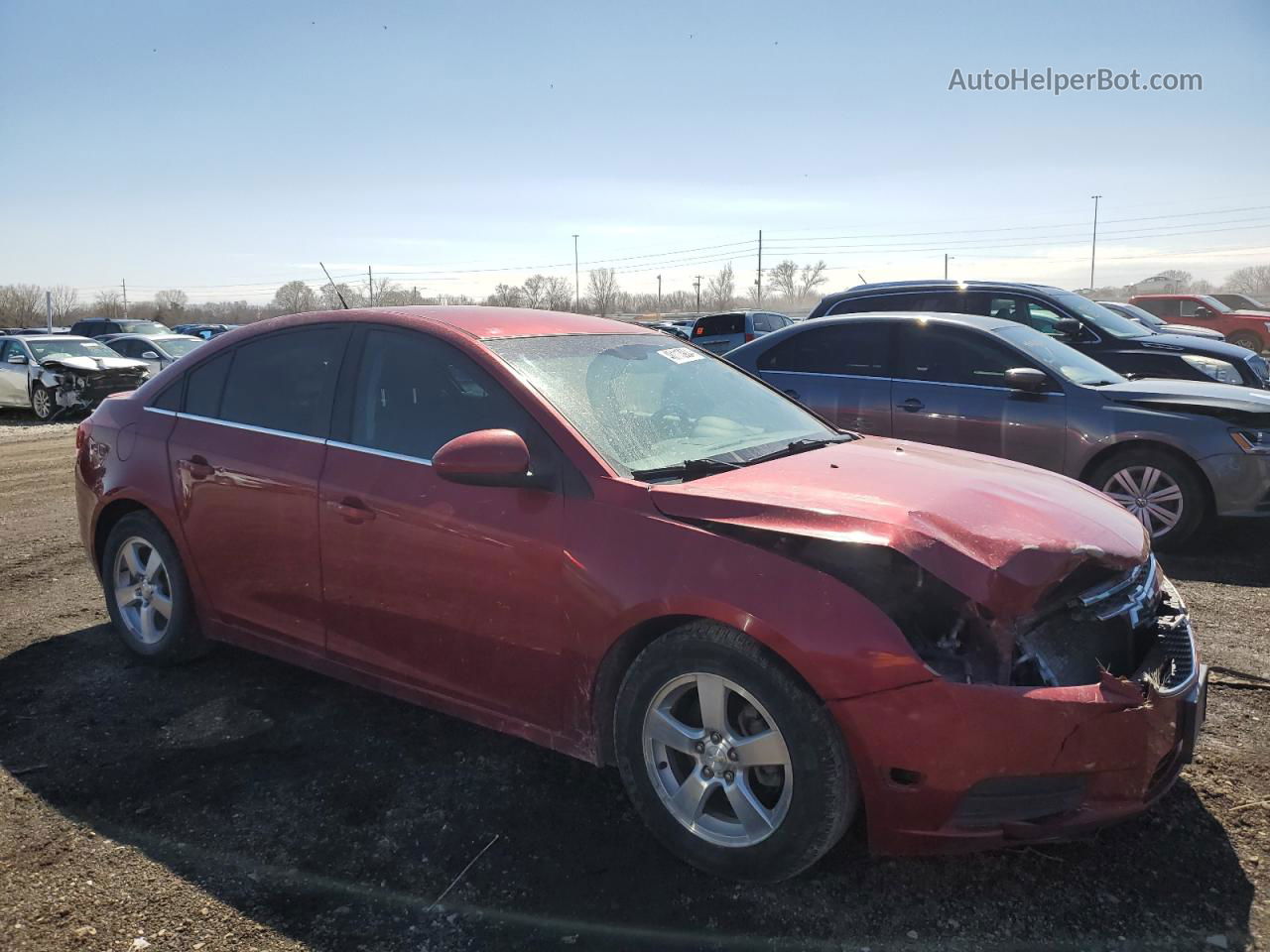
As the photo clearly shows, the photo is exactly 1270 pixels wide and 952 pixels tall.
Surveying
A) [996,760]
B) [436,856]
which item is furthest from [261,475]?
[996,760]

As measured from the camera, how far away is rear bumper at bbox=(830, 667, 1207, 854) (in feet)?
7.68

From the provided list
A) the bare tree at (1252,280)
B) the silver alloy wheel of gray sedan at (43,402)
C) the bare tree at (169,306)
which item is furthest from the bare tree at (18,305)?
the bare tree at (1252,280)

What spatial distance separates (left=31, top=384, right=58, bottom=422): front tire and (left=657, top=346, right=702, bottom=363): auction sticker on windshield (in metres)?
15.8

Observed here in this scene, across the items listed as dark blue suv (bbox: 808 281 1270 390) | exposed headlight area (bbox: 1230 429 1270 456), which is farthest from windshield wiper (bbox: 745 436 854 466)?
dark blue suv (bbox: 808 281 1270 390)

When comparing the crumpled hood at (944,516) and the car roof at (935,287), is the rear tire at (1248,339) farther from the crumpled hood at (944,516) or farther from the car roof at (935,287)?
the crumpled hood at (944,516)

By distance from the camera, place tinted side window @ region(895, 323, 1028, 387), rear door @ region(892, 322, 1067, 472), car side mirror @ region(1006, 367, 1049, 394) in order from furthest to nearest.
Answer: tinted side window @ region(895, 323, 1028, 387) → rear door @ region(892, 322, 1067, 472) → car side mirror @ region(1006, 367, 1049, 394)

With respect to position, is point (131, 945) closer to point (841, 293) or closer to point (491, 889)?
point (491, 889)

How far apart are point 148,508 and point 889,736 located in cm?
354

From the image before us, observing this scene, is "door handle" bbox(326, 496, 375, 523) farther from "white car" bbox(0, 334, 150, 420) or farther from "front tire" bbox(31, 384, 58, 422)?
"front tire" bbox(31, 384, 58, 422)

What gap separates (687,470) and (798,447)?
691 mm

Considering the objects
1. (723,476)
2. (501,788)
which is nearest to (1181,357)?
(723,476)

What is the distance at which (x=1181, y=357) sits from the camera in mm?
9227

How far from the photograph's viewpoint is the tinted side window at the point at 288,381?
3725 mm

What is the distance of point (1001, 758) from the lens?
2.34 metres
